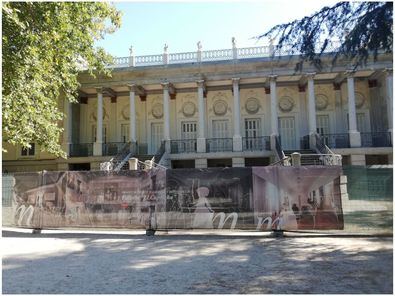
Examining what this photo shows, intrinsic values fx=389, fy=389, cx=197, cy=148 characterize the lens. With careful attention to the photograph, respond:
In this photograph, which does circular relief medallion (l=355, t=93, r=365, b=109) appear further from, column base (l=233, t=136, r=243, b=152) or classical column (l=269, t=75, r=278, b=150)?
column base (l=233, t=136, r=243, b=152)

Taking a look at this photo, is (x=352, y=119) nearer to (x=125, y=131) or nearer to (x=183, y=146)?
(x=183, y=146)

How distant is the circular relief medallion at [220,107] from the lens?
89.8 ft

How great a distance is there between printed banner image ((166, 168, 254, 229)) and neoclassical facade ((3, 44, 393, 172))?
13.4 meters

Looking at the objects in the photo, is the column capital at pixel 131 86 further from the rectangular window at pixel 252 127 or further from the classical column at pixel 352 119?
the classical column at pixel 352 119

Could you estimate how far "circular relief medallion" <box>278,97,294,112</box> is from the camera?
87.8 feet

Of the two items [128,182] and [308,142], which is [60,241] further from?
[308,142]

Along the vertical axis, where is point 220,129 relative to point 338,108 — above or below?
below

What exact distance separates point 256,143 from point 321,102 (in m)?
5.30

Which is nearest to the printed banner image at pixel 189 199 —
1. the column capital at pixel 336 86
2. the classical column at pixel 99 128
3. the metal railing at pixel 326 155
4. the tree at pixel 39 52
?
the tree at pixel 39 52

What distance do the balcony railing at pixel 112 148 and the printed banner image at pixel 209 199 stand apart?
16.3 metres

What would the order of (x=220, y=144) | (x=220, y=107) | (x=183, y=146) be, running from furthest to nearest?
(x=220, y=107), (x=183, y=146), (x=220, y=144)

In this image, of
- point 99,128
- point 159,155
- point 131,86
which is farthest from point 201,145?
point 99,128

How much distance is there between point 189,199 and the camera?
10578 millimetres

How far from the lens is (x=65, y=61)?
1431 centimetres
